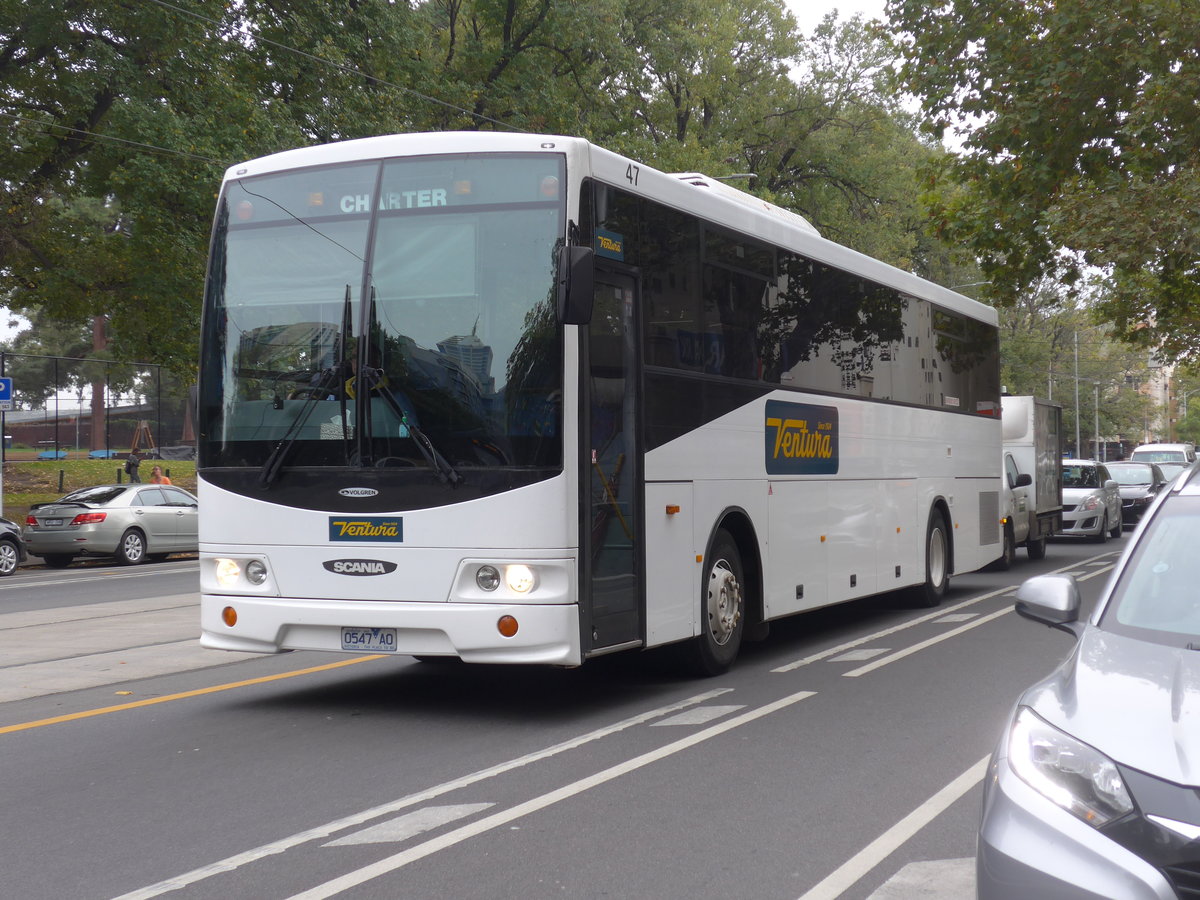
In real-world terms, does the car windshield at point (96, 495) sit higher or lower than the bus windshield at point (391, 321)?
lower

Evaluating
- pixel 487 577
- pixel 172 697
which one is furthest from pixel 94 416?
pixel 487 577

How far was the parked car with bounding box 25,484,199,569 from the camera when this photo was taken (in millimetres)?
24844

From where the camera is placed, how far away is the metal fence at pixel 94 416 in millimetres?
41031

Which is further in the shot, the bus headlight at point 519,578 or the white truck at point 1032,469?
the white truck at point 1032,469

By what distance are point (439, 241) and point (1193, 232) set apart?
1296 cm

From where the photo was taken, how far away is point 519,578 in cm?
779

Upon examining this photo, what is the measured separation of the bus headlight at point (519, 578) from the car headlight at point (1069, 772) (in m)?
4.30

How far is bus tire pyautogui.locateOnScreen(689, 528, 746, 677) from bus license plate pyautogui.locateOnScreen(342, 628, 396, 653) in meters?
2.39

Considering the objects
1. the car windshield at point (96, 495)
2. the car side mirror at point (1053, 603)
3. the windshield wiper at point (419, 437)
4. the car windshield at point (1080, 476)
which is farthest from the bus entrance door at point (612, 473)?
the car windshield at point (1080, 476)

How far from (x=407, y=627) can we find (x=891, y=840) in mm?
3388

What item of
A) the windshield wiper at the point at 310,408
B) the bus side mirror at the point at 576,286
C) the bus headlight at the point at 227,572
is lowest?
the bus headlight at the point at 227,572

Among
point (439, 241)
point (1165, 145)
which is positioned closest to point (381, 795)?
point (439, 241)

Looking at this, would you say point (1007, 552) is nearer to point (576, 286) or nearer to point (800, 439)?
point (800, 439)

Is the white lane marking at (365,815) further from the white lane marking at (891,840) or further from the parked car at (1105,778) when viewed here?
the parked car at (1105,778)
